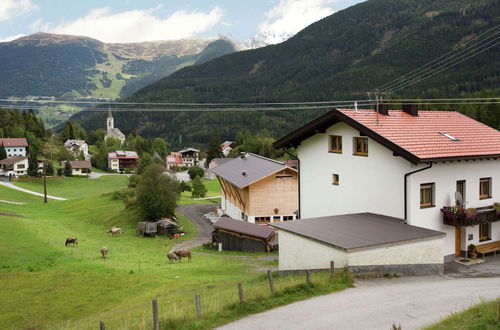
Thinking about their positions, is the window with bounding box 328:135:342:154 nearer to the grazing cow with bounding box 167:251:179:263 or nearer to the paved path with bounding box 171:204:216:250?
the grazing cow with bounding box 167:251:179:263

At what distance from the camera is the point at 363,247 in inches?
773

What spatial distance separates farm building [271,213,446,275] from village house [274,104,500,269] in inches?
2.9

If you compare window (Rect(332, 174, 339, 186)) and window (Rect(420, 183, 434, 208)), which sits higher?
window (Rect(332, 174, 339, 186))

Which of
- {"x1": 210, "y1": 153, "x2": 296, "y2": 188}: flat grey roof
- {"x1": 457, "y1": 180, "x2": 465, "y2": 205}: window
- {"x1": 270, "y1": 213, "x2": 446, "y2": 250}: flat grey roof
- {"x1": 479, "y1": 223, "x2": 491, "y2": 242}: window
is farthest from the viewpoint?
{"x1": 210, "y1": 153, "x2": 296, "y2": 188}: flat grey roof

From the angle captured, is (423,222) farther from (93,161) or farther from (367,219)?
(93,161)

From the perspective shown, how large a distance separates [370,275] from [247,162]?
134ft

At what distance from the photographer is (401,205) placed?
80.8ft

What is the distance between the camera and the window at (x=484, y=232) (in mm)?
27059

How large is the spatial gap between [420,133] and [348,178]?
4647 mm

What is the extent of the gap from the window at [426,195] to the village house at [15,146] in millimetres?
144014

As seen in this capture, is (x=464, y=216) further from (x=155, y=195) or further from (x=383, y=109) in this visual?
(x=155, y=195)

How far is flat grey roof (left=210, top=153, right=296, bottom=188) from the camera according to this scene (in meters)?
51.7

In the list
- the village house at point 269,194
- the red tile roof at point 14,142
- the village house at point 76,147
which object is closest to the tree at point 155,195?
the village house at point 269,194

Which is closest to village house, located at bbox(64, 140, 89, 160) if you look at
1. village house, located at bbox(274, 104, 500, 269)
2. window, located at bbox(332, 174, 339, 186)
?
village house, located at bbox(274, 104, 500, 269)
